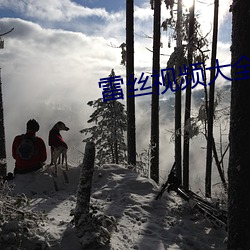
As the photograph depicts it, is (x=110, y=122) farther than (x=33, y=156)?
Yes

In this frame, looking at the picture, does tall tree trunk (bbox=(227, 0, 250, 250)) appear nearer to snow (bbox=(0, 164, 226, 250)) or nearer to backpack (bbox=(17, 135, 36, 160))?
snow (bbox=(0, 164, 226, 250))

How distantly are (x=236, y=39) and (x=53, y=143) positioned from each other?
6.60 m

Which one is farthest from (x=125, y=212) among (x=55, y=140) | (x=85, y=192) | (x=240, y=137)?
(x=240, y=137)

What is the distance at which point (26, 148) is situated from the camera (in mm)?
9258

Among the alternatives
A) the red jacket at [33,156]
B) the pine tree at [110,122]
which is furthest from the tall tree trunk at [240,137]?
the pine tree at [110,122]

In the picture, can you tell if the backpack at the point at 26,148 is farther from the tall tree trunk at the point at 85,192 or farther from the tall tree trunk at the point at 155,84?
the tall tree trunk at the point at 155,84


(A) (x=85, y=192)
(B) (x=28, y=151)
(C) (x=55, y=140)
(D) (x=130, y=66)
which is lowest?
(A) (x=85, y=192)

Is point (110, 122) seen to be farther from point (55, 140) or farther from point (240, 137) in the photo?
point (240, 137)

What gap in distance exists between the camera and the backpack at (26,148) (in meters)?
9.25

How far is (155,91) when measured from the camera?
50.0ft

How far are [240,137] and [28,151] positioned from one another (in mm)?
6558

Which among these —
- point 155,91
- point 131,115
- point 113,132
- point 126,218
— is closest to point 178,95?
point 155,91

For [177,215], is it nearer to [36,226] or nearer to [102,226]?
[102,226]

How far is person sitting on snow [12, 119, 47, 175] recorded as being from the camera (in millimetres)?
9273
